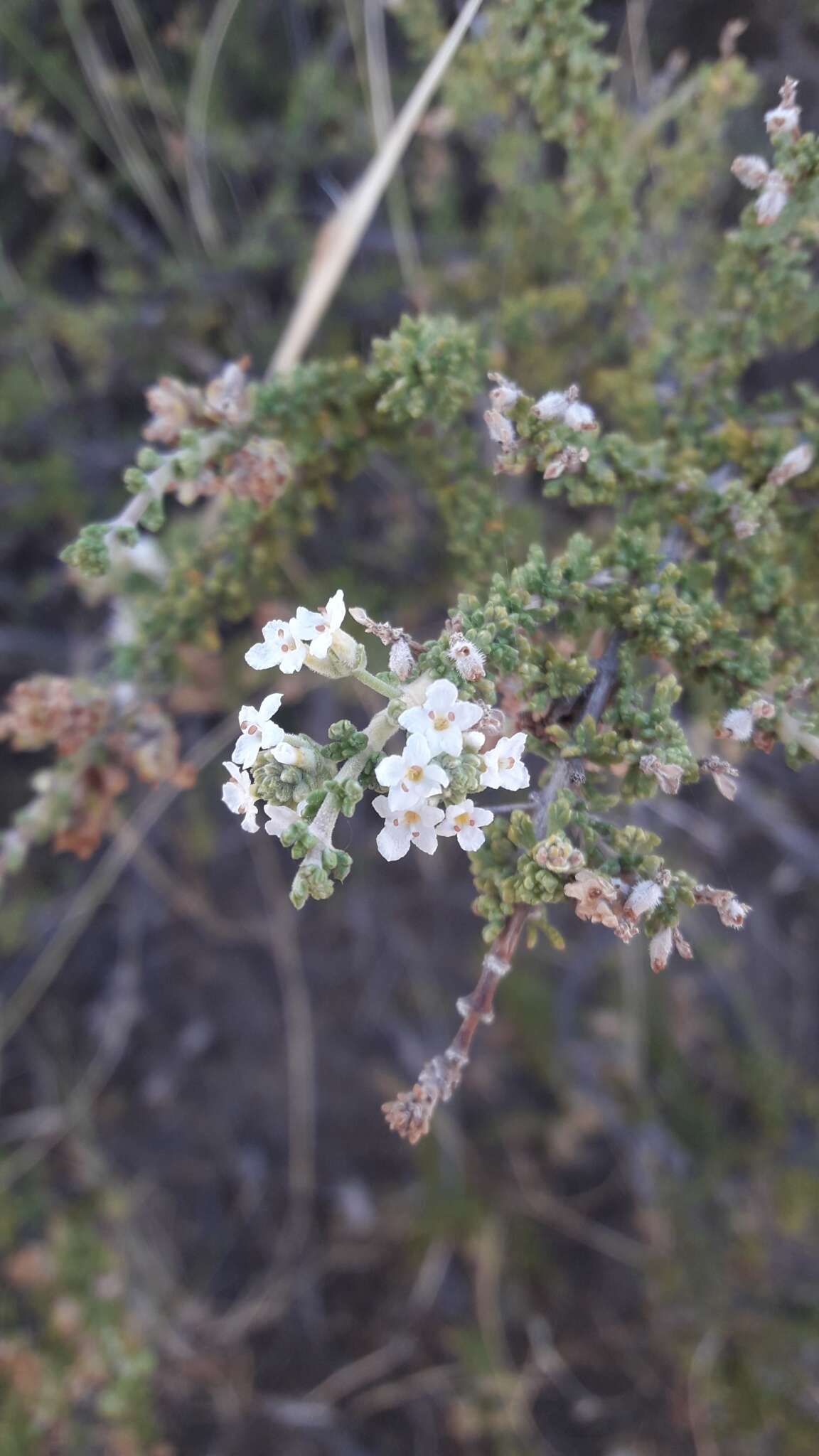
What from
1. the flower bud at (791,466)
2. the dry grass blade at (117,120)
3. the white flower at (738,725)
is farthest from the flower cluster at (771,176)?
the dry grass blade at (117,120)

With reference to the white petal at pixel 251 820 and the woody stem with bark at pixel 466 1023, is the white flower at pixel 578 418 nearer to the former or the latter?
the woody stem with bark at pixel 466 1023

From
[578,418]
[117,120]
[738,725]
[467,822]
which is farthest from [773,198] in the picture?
[117,120]

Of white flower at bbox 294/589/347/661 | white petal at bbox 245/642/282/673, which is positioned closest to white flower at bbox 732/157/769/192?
white flower at bbox 294/589/347/661

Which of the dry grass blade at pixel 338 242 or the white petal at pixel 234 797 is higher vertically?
the dry grass blade at pixel 338 242

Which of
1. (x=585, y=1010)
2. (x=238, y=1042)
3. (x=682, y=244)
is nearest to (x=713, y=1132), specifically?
(x=585, y=1010)

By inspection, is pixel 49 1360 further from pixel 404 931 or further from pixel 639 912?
pixel 639 912

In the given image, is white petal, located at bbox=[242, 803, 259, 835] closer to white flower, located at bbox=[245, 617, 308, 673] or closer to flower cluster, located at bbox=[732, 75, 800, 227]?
white flower, located at bbox=[245, 617, 308, 673]

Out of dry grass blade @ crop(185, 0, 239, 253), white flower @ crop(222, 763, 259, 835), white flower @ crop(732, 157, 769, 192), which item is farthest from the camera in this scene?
dry grass blade @ crop(185, 0, 239, 253)
